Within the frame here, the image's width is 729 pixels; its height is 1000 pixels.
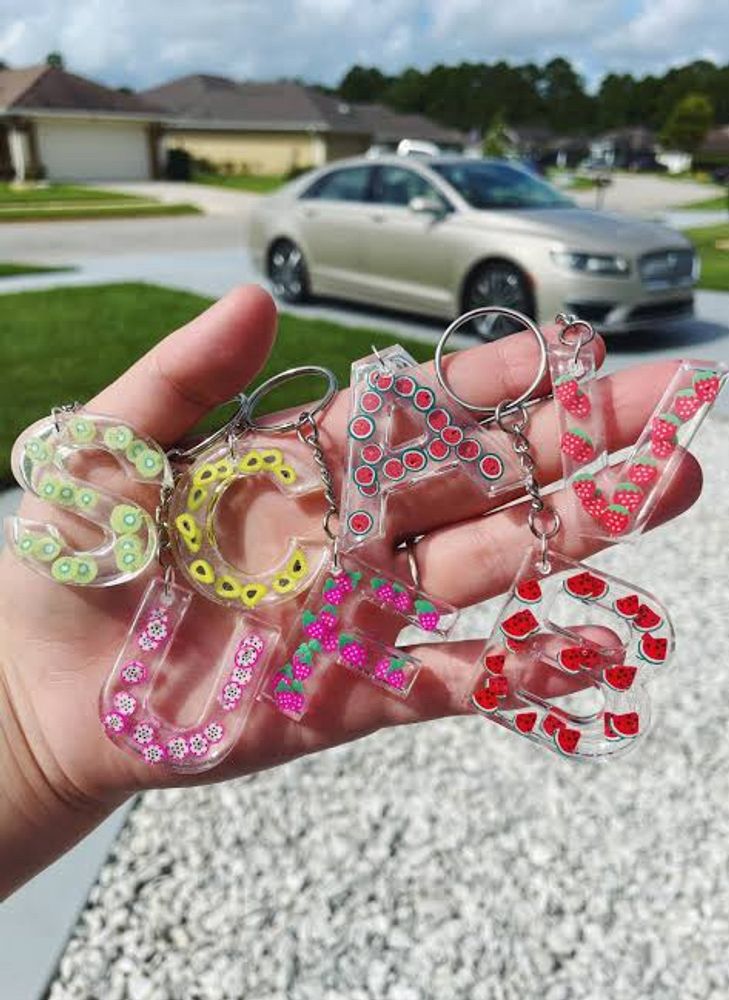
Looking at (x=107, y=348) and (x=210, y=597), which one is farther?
(x=107, y=348)

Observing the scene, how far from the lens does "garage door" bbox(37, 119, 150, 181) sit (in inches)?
1492

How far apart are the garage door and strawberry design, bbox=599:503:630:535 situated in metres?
41.5

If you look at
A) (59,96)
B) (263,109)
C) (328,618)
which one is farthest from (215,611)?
(263,109)

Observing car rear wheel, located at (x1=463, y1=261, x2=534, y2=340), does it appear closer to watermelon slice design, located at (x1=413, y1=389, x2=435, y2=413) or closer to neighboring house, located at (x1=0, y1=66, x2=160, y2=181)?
watermelon slice design, located at (x1=413, y1=389, x2=435, y2=413)

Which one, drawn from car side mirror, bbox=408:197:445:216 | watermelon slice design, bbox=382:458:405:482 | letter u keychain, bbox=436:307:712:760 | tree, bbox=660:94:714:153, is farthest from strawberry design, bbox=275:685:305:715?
tree, bbox=660:94:714:153

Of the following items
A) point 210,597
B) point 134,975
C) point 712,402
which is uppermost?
point 712,402

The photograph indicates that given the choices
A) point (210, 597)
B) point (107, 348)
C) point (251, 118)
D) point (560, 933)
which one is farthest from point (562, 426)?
point (251, 118)

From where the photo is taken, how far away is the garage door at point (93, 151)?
124ft

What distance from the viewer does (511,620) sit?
1.56 m

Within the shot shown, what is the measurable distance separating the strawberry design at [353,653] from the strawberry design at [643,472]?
1.88ft

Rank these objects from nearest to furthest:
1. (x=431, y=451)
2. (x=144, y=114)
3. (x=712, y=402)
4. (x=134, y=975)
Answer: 1. (x=712, y=402)
2. (x=431, y=451)
3. (x=134, y=975)
4. (x=144, y=114)

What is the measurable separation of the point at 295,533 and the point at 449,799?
1.53 meters

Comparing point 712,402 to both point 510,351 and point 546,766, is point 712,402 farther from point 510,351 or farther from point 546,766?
point 546,766

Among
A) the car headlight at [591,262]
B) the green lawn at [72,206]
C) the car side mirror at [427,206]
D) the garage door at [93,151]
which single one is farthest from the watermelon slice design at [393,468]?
the garage door at [93,151]
